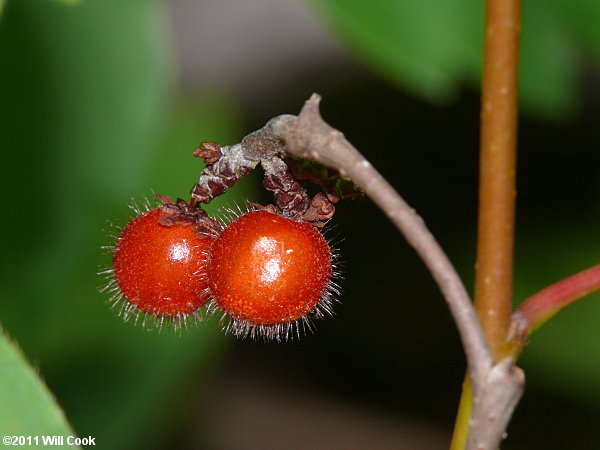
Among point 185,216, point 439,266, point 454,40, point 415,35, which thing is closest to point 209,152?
point 185,216

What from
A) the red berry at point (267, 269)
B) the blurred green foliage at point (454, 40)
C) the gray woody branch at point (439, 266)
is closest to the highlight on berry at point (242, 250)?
the red berry at point (267, 269)

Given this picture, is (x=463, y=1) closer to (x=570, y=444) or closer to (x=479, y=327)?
(x=479, y=327)

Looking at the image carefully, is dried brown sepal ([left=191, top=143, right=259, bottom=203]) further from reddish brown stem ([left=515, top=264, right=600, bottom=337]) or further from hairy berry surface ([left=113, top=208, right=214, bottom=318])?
reddish brown stem ([left=515, top=264, right=600, bottom=337])

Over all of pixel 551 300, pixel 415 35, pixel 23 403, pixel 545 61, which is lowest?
pixel 23 403

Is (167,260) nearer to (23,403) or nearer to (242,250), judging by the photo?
(242,250)

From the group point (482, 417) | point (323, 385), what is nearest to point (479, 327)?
point (482, 417)

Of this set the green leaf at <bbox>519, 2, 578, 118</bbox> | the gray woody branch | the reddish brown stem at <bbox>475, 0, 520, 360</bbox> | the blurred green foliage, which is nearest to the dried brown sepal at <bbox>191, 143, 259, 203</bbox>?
the gray woody branch
